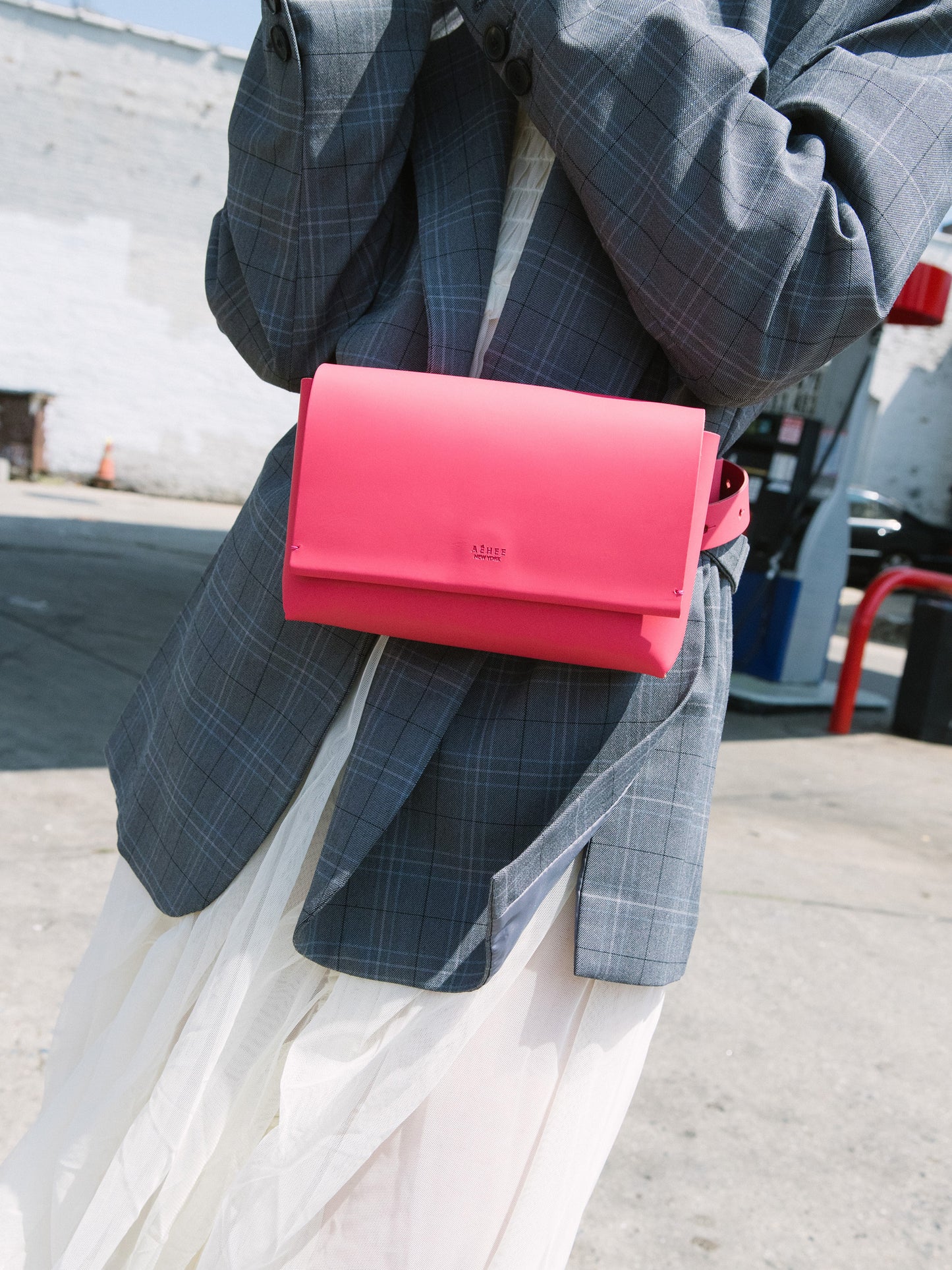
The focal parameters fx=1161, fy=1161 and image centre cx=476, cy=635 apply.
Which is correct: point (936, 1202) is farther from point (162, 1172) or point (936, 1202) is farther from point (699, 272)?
point (699, 272)

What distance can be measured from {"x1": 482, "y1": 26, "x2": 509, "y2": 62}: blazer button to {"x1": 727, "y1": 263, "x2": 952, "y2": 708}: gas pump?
501cm

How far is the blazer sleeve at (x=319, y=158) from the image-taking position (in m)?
1.07

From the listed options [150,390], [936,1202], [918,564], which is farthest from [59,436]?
[936,1202]

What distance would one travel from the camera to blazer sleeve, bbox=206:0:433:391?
1071 mm

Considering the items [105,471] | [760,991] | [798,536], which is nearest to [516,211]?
[760,991]

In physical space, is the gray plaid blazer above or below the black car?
above

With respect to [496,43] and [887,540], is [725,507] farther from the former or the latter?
[887,540]

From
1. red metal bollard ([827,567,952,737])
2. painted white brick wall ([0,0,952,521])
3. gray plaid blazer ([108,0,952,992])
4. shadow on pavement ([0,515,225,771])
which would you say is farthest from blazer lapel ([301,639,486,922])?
painted white brick wall ([0,0,952,521])

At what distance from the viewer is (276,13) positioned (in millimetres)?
1055

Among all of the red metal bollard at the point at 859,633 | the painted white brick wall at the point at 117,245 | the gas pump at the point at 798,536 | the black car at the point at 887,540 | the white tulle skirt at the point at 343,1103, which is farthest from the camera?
the black car at the point at 887,540

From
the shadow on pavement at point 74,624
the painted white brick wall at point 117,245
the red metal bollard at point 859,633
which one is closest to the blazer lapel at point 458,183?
the shadow on pavement at point 74,624

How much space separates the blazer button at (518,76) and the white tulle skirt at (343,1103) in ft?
1.70

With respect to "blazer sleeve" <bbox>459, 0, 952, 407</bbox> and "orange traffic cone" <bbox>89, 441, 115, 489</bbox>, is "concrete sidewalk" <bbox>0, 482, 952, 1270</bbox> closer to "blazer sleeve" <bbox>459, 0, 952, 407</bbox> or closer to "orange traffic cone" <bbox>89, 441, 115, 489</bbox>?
"blazer sleeve" <bbox>459, 0, 952, 407</bbox>

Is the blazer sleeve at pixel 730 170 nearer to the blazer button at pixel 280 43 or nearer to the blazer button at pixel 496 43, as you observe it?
the blazer button at pixel 496 43
